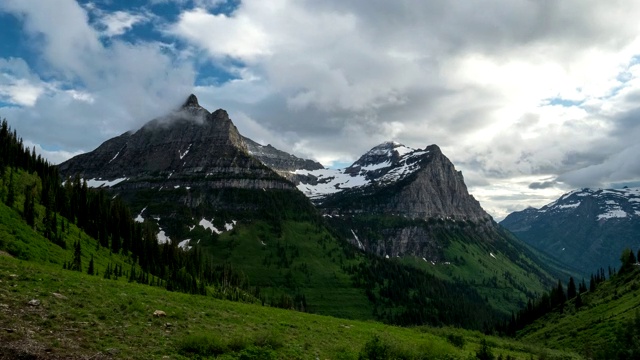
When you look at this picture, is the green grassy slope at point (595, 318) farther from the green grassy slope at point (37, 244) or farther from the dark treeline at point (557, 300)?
the green grassy slope at point (37, 244)

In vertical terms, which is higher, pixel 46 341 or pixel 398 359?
pixel 46 341

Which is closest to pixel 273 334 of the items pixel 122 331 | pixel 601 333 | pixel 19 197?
pixel 122 331

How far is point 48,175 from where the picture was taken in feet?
484

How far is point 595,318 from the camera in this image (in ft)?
340

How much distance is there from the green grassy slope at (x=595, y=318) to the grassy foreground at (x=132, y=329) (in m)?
62.6

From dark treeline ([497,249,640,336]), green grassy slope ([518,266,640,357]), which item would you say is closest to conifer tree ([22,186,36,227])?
green grassy slope ([518,266,640,357])

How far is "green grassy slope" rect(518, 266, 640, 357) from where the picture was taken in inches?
3383

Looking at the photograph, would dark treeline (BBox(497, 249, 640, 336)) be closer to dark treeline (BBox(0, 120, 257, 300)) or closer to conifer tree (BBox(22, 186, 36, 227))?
dark treeline (BBox(0, 120, 257, 300))

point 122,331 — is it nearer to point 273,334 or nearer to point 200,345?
point 200,345

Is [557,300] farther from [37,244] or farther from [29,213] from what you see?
[29,213]

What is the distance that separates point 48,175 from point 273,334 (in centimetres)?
14393

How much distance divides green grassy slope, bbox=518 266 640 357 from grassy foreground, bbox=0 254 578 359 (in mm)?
62572

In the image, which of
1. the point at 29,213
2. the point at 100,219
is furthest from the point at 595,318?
the point at 100,219

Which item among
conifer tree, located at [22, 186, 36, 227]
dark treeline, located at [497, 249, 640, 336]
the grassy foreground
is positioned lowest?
dark treeline, located at [497, 249, 640, 336]
